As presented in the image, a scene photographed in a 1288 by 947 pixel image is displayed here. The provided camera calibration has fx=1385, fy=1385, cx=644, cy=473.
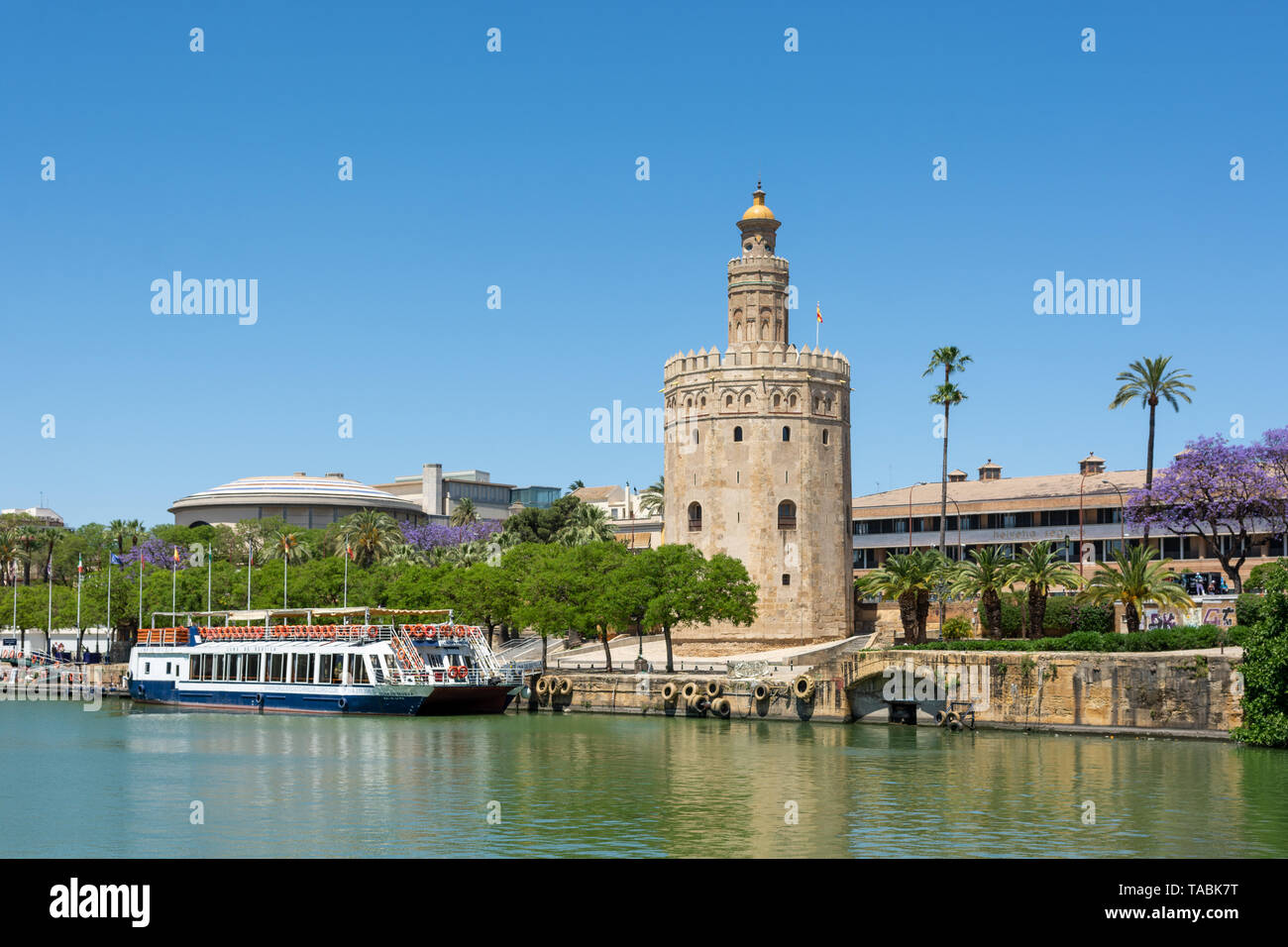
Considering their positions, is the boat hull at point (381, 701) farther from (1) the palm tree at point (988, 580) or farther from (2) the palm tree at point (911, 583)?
(1) the palm tree at point (988, 580)

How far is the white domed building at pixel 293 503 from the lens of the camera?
5807 inches

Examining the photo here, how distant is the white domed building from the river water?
9363 centimetres

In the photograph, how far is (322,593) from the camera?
89062 millimetres

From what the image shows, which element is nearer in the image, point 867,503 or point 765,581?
point 765,581

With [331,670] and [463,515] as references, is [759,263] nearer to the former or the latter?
[331,670]

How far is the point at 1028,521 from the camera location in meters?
87.8

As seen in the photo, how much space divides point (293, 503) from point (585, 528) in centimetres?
6010

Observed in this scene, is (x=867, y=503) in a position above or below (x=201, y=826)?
above

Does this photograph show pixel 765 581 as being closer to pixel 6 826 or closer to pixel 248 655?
pixel 248 655

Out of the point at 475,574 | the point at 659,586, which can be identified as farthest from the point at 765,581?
the point at 475,574

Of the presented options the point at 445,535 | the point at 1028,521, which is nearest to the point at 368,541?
the point at 445,535

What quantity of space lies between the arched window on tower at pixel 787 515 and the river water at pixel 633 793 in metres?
27.0

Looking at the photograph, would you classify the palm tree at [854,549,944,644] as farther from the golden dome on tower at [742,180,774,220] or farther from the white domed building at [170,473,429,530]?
the white domed building at [170,473,429,530]

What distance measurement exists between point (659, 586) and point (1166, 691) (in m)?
27.4
